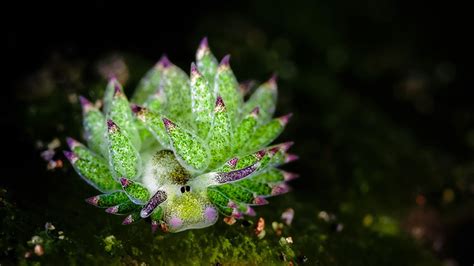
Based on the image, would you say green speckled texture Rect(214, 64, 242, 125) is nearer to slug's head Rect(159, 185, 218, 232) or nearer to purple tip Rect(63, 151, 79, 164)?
slug's head Rect(159, 185, 218, 232)

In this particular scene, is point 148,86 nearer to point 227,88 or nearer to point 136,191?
point 227,88

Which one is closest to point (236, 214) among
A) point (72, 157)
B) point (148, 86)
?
point (72, 157)

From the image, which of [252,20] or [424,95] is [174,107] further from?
[424,95]

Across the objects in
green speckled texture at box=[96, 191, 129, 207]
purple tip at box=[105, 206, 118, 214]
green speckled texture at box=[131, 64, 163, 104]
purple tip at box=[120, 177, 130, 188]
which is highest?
green speckled texture at box=[131, 64, 163, 104]

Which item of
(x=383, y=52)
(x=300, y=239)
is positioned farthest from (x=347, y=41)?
(x=300, y=239)

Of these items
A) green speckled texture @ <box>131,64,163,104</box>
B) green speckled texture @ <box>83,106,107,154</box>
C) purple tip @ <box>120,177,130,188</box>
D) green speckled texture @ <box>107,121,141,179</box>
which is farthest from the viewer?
green speckled texture @ <box>131,64,163,104</box>

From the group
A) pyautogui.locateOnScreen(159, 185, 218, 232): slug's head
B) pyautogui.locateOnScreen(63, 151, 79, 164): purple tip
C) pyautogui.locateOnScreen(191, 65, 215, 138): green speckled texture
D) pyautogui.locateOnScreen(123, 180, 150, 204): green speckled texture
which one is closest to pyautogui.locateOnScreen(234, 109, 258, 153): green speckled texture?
pyautogui.locateOnScreen(191, 65, 215, 138): green speckled texture
